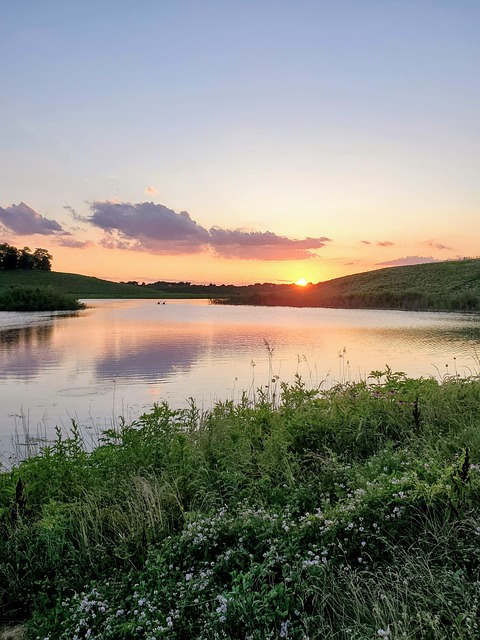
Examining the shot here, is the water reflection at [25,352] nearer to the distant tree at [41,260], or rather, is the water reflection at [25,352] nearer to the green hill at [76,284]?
the green hill at [76,284]

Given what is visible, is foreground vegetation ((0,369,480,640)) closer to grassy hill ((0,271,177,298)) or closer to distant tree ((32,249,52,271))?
grassy hill ((0,271,177,298))

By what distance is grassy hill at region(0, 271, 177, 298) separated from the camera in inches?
4058

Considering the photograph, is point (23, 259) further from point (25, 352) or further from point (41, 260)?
point (25, 352)

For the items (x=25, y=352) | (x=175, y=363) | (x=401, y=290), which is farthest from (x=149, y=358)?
(x=401, y=290)

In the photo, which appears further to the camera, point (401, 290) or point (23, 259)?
point (23, 259)

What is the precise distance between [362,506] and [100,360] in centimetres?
1589

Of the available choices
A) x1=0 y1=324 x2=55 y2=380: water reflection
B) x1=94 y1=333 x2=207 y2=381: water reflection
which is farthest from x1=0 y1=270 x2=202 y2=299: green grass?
x1=94 y1=333 x2=207 y2=381: water reflection

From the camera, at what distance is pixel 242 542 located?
4129mm

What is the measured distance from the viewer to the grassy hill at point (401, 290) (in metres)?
53.7

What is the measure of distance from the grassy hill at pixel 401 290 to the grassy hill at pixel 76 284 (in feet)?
155

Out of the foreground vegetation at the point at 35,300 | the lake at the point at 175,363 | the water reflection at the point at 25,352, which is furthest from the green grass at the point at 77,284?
the lake at the point at 175,363

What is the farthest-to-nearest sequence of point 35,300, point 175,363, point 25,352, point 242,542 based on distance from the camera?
point 35,300 → point 25,352 → point 175,363 → point 242,542

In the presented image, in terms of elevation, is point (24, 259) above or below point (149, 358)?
above

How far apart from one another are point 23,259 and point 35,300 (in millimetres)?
60657
